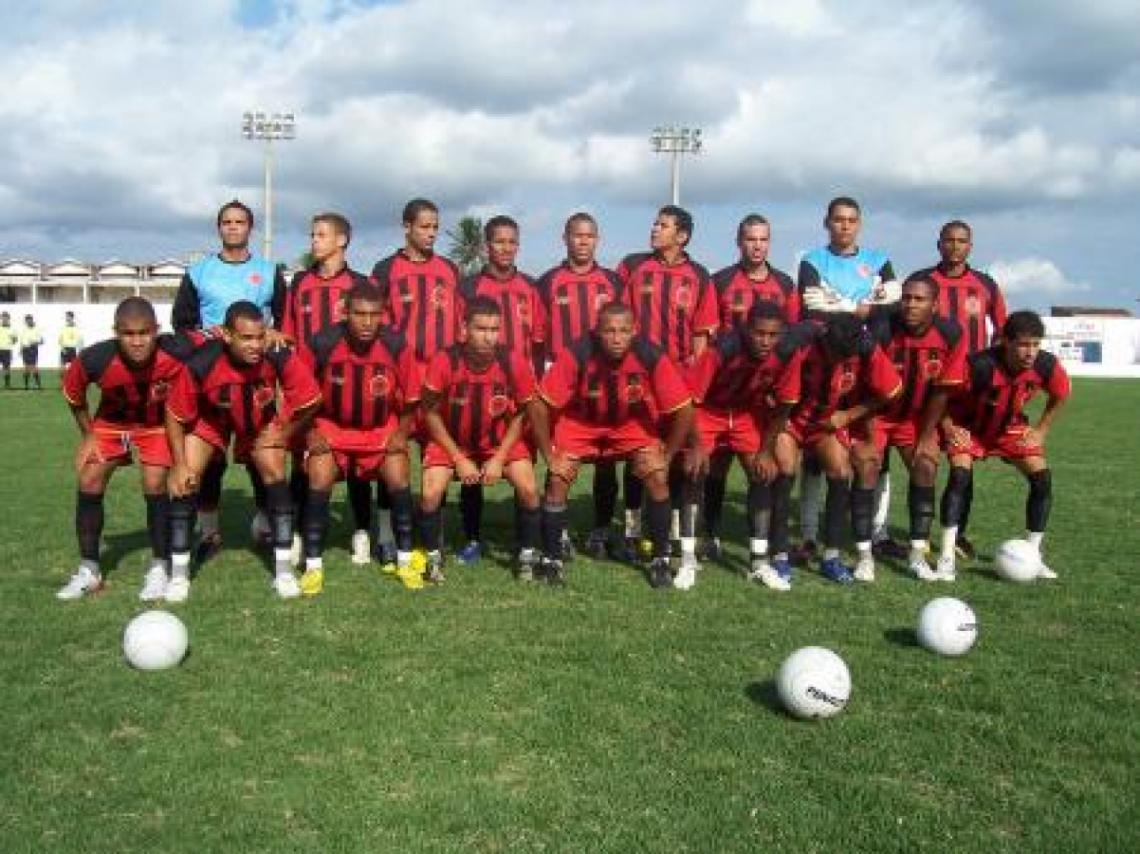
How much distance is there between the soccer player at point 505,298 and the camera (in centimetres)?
729

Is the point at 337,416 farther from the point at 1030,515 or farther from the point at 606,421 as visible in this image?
the point at 1030,515

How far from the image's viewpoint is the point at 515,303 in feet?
24.3

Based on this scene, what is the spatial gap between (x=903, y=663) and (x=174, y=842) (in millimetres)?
3230

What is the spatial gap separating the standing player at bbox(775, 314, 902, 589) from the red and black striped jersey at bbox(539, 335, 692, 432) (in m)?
0.85

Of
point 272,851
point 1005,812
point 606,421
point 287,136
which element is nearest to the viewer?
point 272,851

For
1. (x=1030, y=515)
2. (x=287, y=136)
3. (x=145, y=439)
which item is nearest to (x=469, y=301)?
(x=145, y=439)

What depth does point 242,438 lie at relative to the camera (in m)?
6.46

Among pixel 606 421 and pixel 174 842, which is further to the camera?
pixel 606 421

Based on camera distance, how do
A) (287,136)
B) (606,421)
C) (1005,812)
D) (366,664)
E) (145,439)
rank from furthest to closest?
(287,136) < (606,421) < (145,439) < (366,664) < (1005,812)

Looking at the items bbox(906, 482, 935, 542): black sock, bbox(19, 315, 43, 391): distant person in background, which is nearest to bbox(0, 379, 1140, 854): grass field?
bbox(906, 482, 935, 542): black sock

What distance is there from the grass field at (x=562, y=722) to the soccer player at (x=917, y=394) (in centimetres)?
49

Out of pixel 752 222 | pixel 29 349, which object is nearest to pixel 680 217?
pixel 752 222

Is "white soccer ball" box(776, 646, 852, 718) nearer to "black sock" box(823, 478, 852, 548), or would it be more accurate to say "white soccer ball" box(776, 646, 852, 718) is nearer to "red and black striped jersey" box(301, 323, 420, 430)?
"black sock" box(823, 478, 852, 548)

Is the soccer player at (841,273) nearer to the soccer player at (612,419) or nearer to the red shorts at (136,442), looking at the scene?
the soccer player at (612,419)
